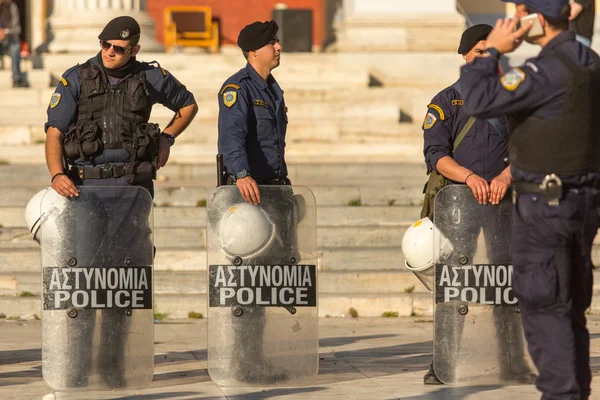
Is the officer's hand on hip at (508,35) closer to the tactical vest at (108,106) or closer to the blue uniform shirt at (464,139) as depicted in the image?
the blue uniform shirt at (464,139)

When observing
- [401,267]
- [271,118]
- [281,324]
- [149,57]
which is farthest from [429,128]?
[149,57]

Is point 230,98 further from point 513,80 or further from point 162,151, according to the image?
point 513,80

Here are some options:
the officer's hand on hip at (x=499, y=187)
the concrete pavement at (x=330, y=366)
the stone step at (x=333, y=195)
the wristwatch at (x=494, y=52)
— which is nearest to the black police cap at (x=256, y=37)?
the officer's hand on hip at (x=499, y=187)

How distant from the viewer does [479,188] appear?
270 inches

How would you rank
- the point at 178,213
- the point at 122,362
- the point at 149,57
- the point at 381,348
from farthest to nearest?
the point at 149,57, the point at 178,213, the point at 381,348, the point at 122,362

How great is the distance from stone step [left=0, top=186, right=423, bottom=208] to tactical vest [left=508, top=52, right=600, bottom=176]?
6.73m

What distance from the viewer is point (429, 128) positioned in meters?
7.21

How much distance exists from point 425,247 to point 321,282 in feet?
11.3

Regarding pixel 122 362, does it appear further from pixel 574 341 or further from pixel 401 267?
pixel 401 267

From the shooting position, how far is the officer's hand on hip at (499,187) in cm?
686

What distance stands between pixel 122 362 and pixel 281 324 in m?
0.88

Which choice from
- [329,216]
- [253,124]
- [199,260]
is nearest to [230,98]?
[253,124]

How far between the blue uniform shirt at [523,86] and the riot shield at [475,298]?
162 centimetres

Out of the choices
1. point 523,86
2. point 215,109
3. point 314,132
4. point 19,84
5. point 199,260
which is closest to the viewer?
point 523,86
